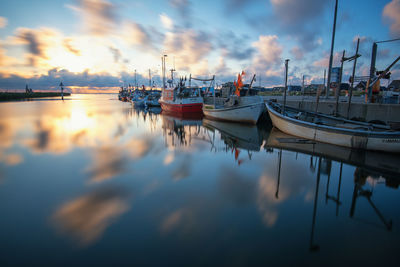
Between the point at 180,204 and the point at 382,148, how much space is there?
10.3 meters

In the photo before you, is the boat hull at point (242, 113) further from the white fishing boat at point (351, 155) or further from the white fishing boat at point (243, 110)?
the white fishing boat at point (351, 155)

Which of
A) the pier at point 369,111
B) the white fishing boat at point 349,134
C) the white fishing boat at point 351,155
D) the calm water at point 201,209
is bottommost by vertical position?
the calm water at point 201,209

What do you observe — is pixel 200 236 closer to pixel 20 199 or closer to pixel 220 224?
Answer: pixel 220 224

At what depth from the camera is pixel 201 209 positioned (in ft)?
16.6

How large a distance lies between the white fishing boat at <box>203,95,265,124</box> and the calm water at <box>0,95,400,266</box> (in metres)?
8.64

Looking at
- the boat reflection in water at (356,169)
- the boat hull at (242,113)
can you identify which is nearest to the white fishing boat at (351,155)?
the boat reflection in water at (356,169)

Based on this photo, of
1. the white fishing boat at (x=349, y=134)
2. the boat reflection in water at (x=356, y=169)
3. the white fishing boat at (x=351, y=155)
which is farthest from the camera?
the white fishing boat at (x=349, y=134)

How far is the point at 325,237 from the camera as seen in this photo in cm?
396

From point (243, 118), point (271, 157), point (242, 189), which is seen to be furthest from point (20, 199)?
point (243, 118)

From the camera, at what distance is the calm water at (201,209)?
3.57 m

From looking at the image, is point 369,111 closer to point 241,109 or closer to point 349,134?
point 349,134

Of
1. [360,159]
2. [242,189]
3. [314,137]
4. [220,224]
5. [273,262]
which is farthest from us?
[314,137]

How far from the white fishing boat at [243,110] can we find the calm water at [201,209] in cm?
864

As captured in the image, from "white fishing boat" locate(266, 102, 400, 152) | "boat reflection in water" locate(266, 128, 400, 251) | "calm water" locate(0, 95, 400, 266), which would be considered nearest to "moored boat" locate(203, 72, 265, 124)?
"white fishing boat" locate(266, 102, 400, 152)
